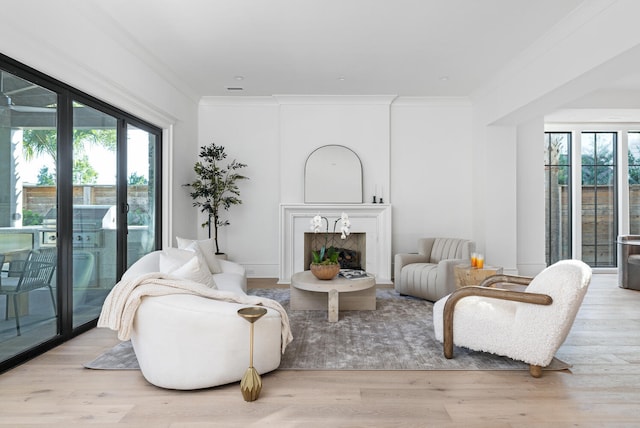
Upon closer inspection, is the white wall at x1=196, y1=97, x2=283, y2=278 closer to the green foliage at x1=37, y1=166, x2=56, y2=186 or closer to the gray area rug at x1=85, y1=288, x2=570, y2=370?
the gray area rug at x1=85, y1=288, x2=570, y2=370

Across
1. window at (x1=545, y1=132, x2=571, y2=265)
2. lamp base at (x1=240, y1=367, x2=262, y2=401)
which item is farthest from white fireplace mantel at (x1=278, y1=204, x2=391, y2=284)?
lamp base at (x1=240, y1=367, x2=262, y2=401)

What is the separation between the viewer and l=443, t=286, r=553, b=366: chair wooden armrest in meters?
A: 2.54

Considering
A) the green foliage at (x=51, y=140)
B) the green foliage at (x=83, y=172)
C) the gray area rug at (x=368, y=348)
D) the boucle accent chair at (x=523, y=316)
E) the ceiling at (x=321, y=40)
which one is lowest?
the gray area rug at (x=368, y=348)

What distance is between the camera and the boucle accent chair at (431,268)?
447 centimetres

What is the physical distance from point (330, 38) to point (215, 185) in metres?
2.83

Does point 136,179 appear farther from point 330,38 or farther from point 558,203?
point 558,203

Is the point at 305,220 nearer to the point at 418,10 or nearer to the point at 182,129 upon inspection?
the point at 182,129

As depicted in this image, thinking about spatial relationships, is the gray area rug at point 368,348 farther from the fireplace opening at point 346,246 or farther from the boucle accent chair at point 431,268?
the fireplace opening at point 346,246

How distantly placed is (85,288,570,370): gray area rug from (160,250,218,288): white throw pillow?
69 centimetres

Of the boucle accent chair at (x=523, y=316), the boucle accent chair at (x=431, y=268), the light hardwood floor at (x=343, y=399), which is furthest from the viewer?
the boucle accent chair at (x=431, y=268)

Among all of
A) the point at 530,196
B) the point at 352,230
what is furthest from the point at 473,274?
the point at 530,196

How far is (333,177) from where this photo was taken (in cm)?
616

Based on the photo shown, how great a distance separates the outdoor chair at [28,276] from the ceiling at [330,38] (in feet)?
6.87

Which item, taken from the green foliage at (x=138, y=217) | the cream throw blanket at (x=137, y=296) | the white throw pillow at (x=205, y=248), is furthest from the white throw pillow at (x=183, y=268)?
the green foliage at (x=138, y=217)
